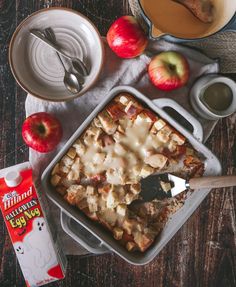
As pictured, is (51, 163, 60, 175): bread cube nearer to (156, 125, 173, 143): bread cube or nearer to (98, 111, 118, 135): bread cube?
(98, 111, 118, 135): bread cube

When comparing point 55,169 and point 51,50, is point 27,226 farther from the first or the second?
point 51,50

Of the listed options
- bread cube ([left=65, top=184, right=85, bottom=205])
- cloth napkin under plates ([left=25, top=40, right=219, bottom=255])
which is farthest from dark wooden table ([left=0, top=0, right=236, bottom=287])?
bread cube ([left=65, top=184, right=85, bottom=205])

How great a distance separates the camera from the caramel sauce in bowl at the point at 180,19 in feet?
3.63

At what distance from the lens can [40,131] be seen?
1160mm

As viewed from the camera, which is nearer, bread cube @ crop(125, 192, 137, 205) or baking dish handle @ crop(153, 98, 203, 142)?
baking dish handle @ crop(153, 98, 203, 142)

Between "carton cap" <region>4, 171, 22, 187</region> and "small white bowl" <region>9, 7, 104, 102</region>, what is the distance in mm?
206

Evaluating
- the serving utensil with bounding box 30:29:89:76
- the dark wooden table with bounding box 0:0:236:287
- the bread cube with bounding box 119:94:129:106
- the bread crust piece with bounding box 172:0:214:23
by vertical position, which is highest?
the bread crust piece with bounding box 172:0:214:23

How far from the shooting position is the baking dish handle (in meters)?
1.08

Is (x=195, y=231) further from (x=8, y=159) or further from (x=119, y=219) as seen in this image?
(x=8, y=159)

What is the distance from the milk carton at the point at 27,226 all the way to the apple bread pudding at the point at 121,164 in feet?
0.24

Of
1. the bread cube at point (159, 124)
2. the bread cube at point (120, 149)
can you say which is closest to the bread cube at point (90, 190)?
the bread cube at point (120, 149)

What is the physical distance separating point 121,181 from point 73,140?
0.52ft

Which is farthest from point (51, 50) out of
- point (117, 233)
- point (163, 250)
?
point (163, 250)

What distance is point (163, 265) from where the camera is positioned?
4.18ft
